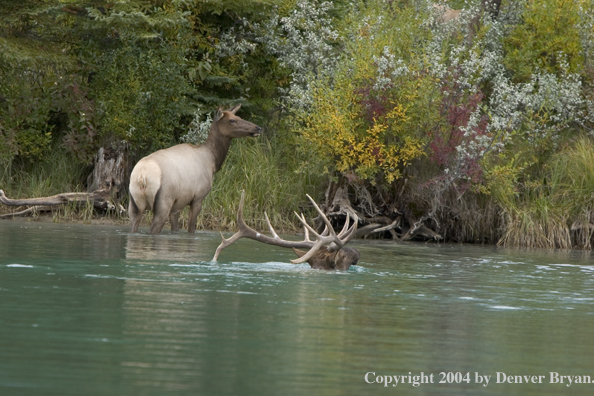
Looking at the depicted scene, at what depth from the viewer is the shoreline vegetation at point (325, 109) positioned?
694 inches

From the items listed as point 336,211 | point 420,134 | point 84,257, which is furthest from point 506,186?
point 84,257

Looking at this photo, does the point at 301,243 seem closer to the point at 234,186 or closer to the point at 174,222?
the point at 174,222

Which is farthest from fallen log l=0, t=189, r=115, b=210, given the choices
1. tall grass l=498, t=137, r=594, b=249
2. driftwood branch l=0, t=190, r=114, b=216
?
tall grass l=498, t=137, r=594, b=249

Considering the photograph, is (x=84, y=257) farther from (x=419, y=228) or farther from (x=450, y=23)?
(x=450, y=23)

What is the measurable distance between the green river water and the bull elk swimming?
2.67 m

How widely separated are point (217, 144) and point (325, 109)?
2191 millimetres

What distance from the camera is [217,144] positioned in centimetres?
1694

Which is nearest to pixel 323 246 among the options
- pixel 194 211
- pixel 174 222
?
pixel 194 211

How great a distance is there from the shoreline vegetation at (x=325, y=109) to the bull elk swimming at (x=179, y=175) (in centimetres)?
171

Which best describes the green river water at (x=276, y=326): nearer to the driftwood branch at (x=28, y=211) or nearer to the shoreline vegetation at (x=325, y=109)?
the shoreline vegetation at (x=325, y=109)

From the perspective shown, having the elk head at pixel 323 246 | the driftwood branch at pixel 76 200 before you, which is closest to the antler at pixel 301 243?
the elk head at pixel 323 246

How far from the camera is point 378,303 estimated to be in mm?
8047

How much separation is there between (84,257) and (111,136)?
362 inches

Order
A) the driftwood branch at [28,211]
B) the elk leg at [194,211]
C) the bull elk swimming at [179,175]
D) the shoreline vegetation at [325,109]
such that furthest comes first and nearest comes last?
the driftwood branch at [28,211] → the shoreline vegetation at [325,109] → the elk leg at [194,211] → the bull elk swimming at [179,175]
